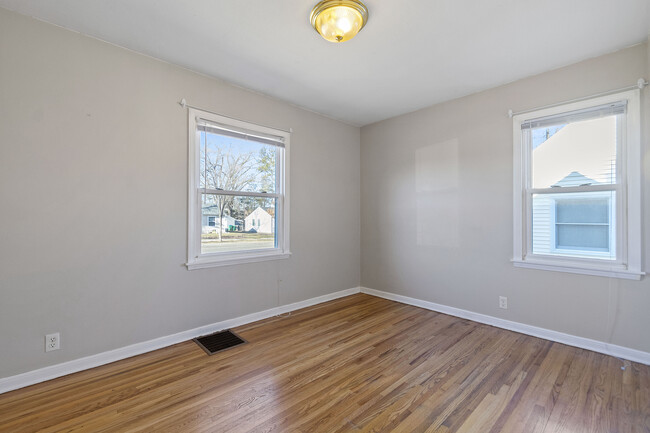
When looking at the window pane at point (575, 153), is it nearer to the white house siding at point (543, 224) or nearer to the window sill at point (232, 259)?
the white house siding at point (543, 224)

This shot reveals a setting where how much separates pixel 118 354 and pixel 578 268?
4.21 meters

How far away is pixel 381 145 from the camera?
14.7ft

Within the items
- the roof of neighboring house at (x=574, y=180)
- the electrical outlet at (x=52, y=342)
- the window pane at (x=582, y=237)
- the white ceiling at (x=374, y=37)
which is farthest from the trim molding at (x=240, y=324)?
the white ceiling at (x=374, y=37)

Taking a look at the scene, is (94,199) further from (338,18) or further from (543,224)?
(543,224)

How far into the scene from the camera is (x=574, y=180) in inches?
112

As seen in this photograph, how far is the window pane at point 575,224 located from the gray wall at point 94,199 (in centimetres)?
317

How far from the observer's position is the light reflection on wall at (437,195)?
12.0 feet

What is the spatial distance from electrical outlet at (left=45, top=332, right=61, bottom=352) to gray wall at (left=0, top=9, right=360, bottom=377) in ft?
0.10

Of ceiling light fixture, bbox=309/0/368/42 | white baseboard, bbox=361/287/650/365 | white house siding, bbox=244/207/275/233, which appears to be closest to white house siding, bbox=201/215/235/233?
white house siding, bbox=244/207/275/233

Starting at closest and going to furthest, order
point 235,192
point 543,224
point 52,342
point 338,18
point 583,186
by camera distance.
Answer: point 338,18
point 52,342
point 583,186
point 543,224
point 235,192

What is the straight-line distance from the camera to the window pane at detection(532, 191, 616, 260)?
2.69 m

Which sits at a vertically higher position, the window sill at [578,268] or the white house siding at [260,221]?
the white house siding at [260,221]

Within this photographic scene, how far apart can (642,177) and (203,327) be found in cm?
422

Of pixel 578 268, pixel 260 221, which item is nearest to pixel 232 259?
pixel 260 221
